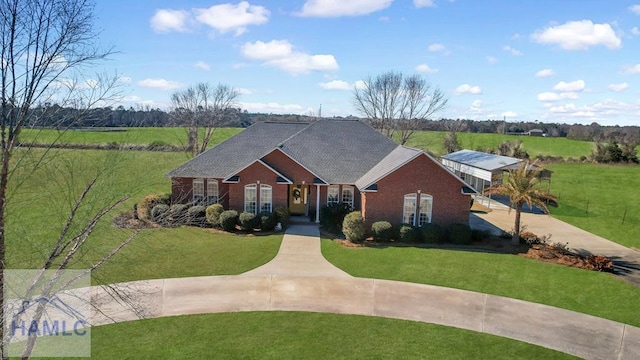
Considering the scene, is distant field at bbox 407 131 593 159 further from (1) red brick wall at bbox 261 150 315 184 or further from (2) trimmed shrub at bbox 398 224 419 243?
(2) trimmed shrub at bbox 398 224 419 243

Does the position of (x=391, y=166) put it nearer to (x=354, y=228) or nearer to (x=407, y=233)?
(x=407, y=233)

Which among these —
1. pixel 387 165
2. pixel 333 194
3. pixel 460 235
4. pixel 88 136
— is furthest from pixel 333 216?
pixel 88 136

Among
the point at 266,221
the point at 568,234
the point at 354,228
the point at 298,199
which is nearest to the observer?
the point at 354,228

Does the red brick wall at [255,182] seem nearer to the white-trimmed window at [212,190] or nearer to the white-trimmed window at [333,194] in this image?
the white-trimmed window at [212,190]

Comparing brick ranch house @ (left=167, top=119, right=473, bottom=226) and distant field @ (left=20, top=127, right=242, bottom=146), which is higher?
→ distant field @ (left=20, top=127, right=242, bottom=146)

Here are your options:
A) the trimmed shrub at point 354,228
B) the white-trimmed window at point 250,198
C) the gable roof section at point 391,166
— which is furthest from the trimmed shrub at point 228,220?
the gable roof section at point 391,166

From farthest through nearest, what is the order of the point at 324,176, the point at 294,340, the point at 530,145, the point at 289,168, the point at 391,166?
the point at 530,145 → the point at 324,176 → the point at 289,168 → the point at 391,166 → the point at 294,340

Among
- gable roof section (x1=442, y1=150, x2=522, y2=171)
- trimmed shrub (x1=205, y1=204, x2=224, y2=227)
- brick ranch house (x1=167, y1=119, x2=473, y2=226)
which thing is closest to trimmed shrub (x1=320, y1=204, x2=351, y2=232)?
brick ranch house (x1=167, y1=119, x2=473, y2=226)
